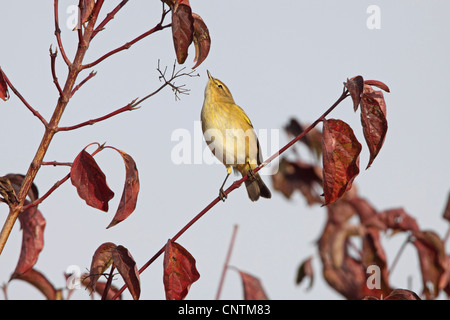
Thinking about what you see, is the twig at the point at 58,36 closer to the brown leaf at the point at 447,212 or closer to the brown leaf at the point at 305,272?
the brown leaf at the point at 447,212

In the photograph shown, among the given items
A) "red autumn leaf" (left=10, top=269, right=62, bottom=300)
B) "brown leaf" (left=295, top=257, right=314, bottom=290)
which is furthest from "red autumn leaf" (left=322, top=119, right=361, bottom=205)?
"brown leaf" (left=295, top=257, right=314, bottom=290)

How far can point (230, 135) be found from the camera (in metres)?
4.73

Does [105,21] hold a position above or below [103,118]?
above

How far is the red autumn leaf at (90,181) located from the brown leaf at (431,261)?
2.39 m

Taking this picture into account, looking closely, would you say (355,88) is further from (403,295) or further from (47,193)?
(47,193)

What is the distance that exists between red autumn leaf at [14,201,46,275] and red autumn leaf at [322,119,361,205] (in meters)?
1.23

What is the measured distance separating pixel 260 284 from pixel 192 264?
1009mm

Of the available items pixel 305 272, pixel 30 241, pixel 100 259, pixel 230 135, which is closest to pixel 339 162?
pixel 100 259

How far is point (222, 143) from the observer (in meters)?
4.68

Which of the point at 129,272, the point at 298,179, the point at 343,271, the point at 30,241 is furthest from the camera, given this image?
the point at 298,179

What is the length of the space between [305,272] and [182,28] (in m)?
3.08

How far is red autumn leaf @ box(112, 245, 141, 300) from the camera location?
78.2 inches
